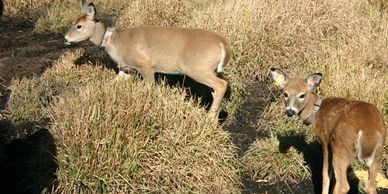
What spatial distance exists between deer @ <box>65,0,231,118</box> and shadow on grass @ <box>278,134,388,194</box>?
3.97 ft

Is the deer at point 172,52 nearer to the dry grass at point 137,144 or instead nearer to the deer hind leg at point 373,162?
the dry grass at point 137,144

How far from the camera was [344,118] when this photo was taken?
601cm

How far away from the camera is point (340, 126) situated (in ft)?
19.6

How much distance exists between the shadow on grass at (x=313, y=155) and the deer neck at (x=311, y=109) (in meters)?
0.73

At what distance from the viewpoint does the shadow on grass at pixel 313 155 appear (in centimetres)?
696

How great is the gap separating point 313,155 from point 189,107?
1.76 m

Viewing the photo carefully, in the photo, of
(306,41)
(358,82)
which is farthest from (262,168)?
(306,41)

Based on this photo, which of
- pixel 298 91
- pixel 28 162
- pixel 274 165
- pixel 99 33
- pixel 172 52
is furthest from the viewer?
pixel 99 33

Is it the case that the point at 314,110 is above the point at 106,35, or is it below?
above

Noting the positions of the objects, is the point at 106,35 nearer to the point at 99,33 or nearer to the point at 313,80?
the point at 99,33

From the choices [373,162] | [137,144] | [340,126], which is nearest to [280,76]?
[340,126]

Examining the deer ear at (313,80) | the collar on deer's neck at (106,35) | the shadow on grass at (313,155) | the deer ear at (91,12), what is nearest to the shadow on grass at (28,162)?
the collar on deer's neck at (106,35)

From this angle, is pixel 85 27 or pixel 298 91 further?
pixel 85 27

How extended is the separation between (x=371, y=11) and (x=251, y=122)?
4.95 metres
